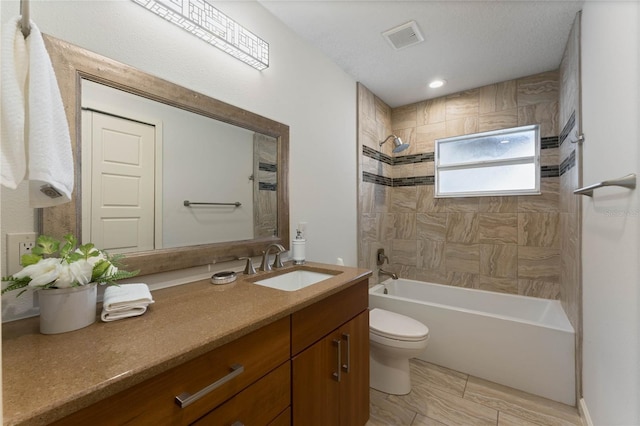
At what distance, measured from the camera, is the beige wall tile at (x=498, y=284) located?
257 cm

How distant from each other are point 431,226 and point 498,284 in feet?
2.69

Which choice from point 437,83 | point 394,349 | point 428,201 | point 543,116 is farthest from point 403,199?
point 394,349

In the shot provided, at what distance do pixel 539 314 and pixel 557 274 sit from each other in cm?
39

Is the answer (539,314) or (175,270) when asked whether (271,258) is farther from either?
(539,314)

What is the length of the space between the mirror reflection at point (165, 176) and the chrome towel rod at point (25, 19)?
0.85 ft

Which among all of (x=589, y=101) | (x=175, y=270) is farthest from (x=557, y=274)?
(x=175, y=270)

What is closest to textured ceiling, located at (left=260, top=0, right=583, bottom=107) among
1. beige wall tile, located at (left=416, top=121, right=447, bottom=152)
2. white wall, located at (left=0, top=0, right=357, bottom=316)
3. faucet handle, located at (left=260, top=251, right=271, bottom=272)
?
white wall, located at (left=0, top=0, right=357, bottom=316)

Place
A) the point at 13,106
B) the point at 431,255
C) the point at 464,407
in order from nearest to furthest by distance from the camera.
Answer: the point at 13,106 → the point at 464,407 → the point at 431,255

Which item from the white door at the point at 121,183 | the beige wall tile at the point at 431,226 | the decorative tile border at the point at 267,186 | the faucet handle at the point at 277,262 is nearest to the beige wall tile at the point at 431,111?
the beige wall tile at the point at 431,226

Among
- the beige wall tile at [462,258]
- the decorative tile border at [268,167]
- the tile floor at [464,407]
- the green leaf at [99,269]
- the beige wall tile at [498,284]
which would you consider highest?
the decorative tile border at [268,167]

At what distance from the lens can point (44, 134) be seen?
0.73 m

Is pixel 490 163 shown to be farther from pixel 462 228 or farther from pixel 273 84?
pixel 273 84

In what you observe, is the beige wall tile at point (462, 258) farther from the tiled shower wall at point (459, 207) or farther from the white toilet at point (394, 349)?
the white toilet at point (394, 349)

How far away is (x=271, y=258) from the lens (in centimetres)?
175
